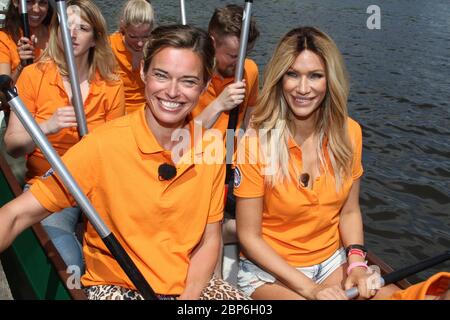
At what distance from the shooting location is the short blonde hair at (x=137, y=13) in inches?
185

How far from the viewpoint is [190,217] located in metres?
2.81

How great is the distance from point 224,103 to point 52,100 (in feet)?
3.76

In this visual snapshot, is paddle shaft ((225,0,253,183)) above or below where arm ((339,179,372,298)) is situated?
above

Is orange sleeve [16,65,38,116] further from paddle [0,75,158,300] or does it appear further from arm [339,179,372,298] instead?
arm [339,179,372,298]

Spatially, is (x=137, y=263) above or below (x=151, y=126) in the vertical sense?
below

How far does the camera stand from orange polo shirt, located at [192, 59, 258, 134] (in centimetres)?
432

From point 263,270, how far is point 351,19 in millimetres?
17520

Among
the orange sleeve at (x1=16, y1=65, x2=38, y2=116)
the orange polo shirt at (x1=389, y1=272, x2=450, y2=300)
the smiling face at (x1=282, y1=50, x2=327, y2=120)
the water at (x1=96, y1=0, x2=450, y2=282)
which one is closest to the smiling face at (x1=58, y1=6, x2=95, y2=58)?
the orange sleeve at (x1=16, y1=65, x2=38, y2=116)

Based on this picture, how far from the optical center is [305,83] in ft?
10.4

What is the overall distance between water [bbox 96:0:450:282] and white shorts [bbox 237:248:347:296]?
287 cm

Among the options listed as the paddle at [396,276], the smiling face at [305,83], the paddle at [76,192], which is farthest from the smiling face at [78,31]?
the paddle at [396,276]

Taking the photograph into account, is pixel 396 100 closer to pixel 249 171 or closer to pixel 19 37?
pixel 19 37
